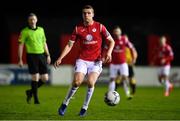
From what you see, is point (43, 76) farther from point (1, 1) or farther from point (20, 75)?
point (1, 1)

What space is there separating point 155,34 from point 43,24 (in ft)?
17.9

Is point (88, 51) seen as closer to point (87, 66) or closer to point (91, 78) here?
point (87, 66)

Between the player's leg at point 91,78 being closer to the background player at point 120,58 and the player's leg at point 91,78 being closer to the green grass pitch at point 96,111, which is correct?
the green grass pitch at point 96,111

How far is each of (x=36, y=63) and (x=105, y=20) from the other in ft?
41.3

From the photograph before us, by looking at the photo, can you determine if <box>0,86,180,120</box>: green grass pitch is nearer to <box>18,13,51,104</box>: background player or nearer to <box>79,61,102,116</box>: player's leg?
<box>79,61,102,116</box>: player's leg

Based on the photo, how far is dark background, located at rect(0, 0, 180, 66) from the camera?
29562 millimetres

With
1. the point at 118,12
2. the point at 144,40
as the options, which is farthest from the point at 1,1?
the point at 144,40

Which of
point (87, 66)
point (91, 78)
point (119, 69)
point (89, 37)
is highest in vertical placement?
point (89, 37)

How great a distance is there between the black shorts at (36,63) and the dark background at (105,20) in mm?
11697

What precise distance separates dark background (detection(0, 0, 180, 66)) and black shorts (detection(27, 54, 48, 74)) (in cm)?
1170

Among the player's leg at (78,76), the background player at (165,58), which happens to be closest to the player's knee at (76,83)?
the player's leg at (78,76)

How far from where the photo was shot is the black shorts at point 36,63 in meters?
17.5

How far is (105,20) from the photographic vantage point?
97.7 feet

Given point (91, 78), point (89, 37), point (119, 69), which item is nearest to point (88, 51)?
point (89, 37)
